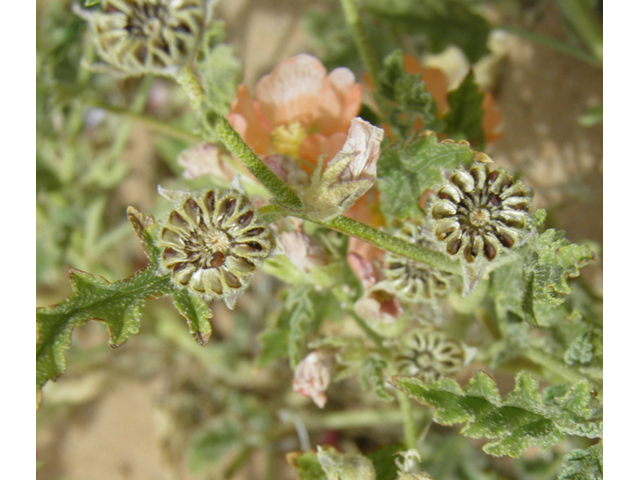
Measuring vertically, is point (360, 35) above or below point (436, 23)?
below

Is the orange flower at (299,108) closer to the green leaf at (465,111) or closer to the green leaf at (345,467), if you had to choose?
the green leaf at (465,111)

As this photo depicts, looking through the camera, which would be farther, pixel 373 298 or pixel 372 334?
pixel 372 334

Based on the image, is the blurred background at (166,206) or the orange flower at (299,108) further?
the blurred background at (166,206)

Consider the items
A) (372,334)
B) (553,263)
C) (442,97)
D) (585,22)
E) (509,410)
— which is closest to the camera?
(553,263)

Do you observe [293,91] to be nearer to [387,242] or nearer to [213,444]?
[387,242]

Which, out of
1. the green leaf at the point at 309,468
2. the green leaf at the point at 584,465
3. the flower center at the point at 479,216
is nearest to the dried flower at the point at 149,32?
the flower center at the point at 479,216

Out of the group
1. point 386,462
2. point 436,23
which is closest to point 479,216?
point 386,462
